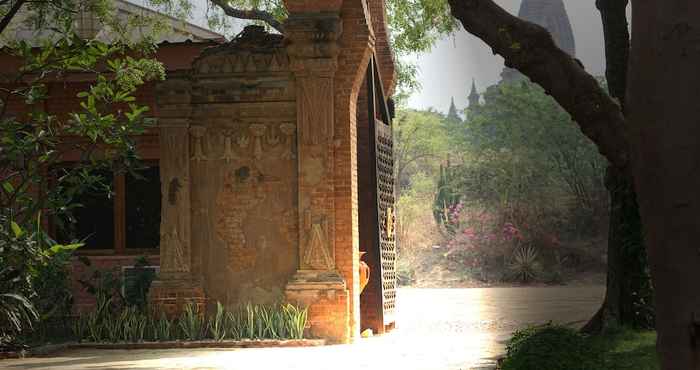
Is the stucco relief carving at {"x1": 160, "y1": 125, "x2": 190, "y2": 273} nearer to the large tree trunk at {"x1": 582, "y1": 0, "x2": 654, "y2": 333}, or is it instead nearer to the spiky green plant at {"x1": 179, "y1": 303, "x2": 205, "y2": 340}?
the spiky green plant at {"x1": 179, "y1": 303, "x2": 205, "y2": 340}

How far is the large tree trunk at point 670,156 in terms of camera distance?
187cm

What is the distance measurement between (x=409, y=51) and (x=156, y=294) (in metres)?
10.9

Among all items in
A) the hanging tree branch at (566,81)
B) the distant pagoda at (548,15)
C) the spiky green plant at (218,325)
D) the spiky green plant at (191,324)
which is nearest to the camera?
the hanging tree branch at (566,81)

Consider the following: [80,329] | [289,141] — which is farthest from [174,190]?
[80,329]

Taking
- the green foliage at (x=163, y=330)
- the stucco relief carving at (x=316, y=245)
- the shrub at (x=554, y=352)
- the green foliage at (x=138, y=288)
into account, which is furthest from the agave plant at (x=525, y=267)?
the shrub at (x=554, y=352)

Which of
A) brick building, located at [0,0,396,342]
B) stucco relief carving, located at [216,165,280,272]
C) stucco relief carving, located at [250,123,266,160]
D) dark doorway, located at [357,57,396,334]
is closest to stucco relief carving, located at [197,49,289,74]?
brick building, located at [0,0,396,342]

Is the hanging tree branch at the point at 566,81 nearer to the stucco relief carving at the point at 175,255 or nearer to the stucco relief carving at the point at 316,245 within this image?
the stucco relief carving at the point at 316,245

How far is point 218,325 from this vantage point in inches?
470

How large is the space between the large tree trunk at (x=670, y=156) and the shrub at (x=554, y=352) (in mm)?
4715

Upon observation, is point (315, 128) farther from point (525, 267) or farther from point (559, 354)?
point (525, 267)

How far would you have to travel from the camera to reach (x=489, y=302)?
21.4m

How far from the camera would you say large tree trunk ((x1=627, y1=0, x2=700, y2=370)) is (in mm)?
1868

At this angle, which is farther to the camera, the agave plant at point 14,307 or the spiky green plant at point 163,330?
the spiky green plant at point 163,330

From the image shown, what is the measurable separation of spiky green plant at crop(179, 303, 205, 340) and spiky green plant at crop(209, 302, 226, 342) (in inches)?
5.9
